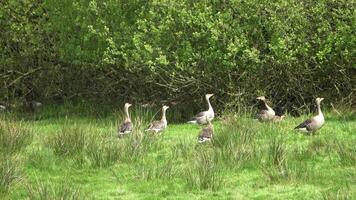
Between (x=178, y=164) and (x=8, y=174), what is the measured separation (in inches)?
113

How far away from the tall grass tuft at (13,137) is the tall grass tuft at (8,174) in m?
2.01

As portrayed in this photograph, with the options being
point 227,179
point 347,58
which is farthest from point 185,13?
point 227,179

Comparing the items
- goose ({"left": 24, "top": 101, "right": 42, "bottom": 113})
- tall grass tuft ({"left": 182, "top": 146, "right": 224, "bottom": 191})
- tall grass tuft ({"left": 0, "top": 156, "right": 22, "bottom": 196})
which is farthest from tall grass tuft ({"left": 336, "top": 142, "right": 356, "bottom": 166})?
goose ({"left": 24, "top": 101, "right": 42, "bottom": 113})

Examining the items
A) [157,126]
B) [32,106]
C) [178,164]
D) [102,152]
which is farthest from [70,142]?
[32,106]

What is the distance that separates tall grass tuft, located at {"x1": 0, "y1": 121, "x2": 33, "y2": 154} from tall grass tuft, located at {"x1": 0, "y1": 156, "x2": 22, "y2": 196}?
2.01 metres

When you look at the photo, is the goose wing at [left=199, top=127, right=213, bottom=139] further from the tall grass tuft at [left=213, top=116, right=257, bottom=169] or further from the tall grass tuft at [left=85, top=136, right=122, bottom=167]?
the tall grass tuft at [left=85, top=136, right=122, bottom=167]

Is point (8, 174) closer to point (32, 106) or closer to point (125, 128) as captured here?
point (125, 128)

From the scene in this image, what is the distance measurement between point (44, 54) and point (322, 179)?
13154 mm

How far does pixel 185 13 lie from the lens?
17.4 meters

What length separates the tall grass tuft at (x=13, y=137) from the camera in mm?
12750

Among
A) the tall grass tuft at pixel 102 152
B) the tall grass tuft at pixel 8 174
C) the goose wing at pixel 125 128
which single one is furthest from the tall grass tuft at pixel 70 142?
the tall grass tuft at pixel 8 174

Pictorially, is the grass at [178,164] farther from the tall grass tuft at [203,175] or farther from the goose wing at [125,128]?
the goose wing at [125,128]

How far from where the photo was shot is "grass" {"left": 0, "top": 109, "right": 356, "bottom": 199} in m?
9.90

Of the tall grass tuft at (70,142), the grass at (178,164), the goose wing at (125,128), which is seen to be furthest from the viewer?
the goose wing at (125,128)
